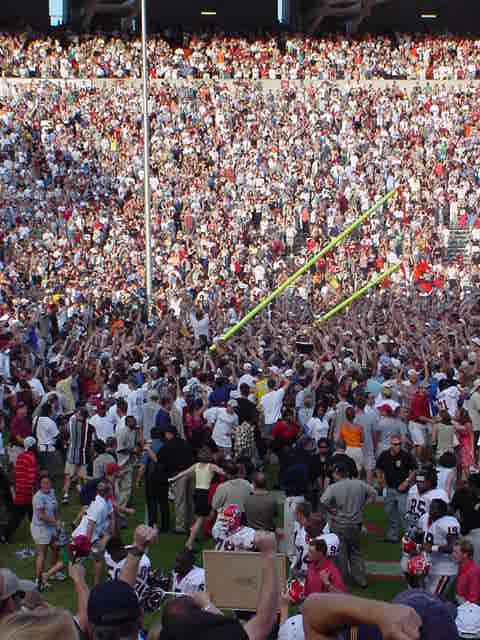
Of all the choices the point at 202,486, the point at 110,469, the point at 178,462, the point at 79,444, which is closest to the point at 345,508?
the point at 202,486

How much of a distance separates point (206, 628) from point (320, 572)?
536 cm

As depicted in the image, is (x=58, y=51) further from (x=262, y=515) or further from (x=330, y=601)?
(x=330, y=601)

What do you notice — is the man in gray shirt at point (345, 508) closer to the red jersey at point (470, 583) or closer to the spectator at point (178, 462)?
the red jersey at point (470, 583)

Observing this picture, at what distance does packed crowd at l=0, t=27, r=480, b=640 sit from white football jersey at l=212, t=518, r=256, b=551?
24mm

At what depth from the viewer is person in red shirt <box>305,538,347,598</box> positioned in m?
7.96

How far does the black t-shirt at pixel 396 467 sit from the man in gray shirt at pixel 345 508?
1.05 m

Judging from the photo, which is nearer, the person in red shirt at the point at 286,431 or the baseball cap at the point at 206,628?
the baseball cap at the point at 206,628

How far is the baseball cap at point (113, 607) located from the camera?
3.50 meters

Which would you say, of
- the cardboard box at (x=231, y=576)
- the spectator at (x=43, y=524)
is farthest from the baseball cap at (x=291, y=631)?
the spectator at (x=43, y=524)

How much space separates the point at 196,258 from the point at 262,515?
1904cm

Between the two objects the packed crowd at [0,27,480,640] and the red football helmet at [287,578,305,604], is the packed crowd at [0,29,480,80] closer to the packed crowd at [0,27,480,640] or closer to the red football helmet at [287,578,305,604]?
the packed crowd at [0,27,480,640]

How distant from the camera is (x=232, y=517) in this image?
376 inches

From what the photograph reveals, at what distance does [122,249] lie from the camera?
2919cm

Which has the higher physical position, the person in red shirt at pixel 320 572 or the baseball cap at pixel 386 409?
the person in red shirt at pixel 320 572
